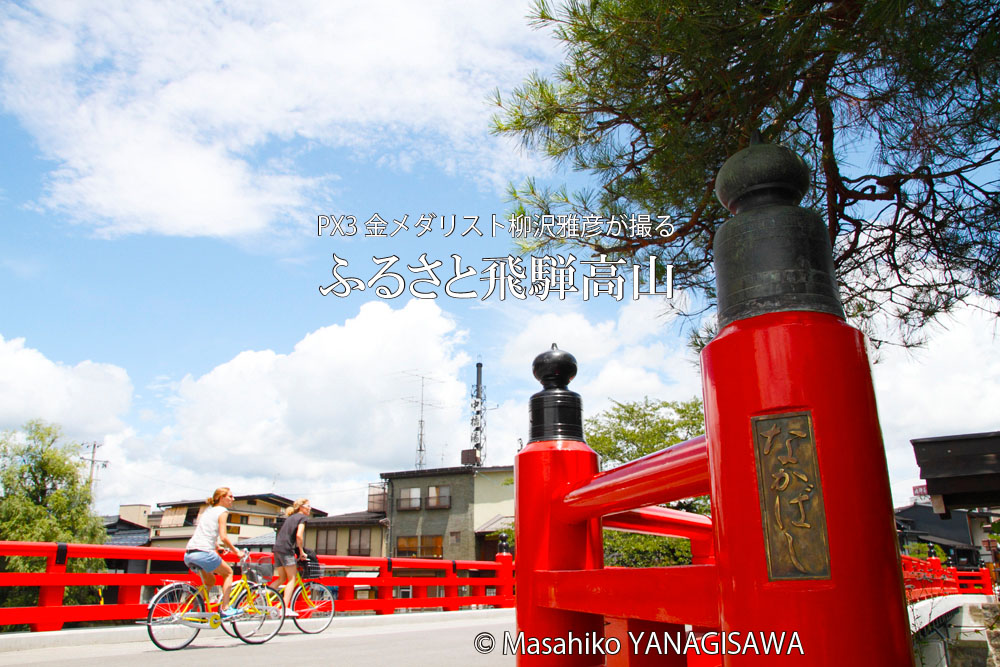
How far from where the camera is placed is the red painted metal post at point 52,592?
20.0 ft

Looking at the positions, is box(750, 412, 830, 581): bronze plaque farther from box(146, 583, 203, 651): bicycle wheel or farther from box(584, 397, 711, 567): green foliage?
box(584, 397, 711, 567): green foliage

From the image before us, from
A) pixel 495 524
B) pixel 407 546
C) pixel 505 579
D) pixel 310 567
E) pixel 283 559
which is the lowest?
pixel 505 579

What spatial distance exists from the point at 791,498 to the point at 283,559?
26.1ft

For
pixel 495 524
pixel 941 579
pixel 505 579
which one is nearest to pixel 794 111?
pixel 505 579

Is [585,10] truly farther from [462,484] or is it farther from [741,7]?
[462,484]

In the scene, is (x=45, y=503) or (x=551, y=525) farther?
(x=45, y=503)

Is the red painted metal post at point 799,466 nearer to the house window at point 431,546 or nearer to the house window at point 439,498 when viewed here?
the house window at point 439,498

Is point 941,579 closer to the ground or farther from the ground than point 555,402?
closer to the ground

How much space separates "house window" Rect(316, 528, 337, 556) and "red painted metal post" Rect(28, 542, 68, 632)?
1180 inches

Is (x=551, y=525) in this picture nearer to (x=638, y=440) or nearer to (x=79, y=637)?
(x=79, y=637)

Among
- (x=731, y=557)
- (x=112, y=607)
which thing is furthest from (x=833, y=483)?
(x=112, y=607)

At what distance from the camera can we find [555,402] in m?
1.40

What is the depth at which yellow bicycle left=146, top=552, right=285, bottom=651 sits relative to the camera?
19.1 ft

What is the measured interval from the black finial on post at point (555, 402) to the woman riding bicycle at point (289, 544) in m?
6.82
